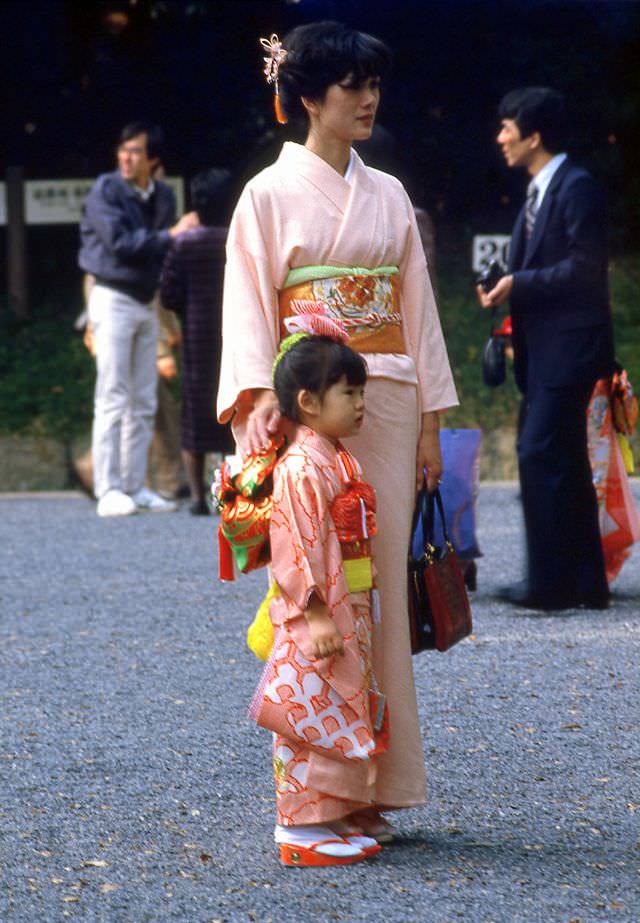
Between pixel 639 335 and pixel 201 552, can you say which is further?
pixel 639 335

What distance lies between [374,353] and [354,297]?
130 millimetres

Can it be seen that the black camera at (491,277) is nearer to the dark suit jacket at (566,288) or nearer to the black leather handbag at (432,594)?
the dark suit jacket at (566,288)

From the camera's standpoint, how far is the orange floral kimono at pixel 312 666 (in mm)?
3338

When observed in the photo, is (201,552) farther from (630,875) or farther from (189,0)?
(189,0)

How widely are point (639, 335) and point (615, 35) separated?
2816 millimetres

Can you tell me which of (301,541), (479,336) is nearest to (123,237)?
(479,336)

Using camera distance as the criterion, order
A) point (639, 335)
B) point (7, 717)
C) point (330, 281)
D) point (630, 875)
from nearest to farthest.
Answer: point (630, 875)
point (330, 281)
point (7, 717)
point (639, 335)

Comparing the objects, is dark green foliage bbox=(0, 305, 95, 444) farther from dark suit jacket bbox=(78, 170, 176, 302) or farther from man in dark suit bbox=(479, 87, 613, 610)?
man in dark suit bbox=(479, 87, 613, 610)

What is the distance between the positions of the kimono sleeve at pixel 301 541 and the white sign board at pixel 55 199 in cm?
1072

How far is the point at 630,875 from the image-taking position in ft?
10.7

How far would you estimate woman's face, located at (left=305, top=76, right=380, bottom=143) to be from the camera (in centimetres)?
355

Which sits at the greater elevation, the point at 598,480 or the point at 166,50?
the point at 166,50

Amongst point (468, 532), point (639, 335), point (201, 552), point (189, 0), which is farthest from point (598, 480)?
point (189, 0)

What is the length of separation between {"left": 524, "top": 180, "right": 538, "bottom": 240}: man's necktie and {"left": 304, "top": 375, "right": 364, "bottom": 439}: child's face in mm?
3124
